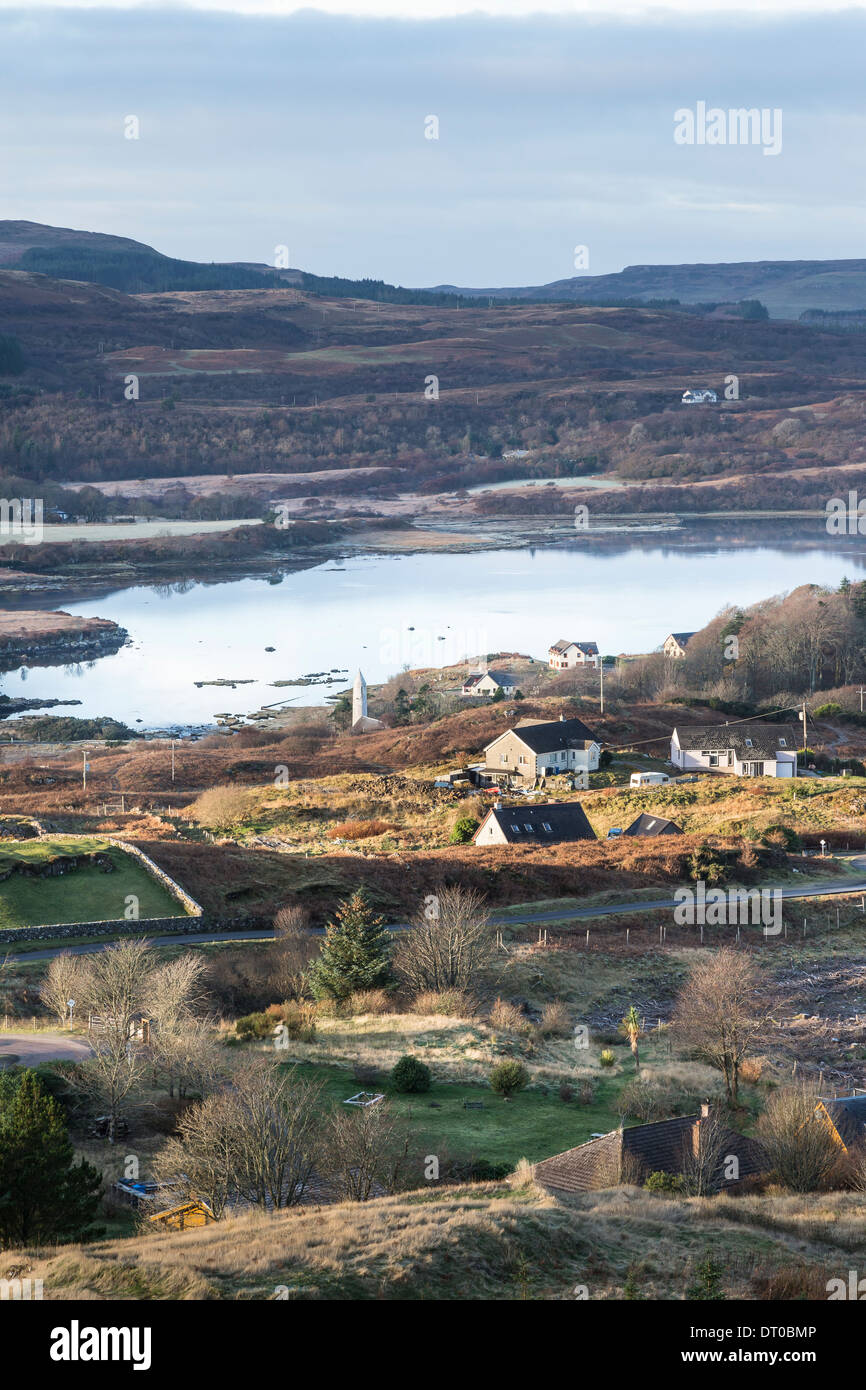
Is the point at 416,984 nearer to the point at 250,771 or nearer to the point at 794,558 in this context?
the point at 250,771

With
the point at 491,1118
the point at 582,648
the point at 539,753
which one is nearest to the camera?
the point at 491,1118

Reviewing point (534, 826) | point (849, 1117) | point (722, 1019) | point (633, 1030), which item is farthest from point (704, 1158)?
point (534, 826)

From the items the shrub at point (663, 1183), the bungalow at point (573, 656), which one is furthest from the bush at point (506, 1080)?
the bungalow at point (573, 656)

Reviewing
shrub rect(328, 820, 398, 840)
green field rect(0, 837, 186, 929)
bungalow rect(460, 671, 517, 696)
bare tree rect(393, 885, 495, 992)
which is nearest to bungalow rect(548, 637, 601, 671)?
bungalow rect(460, 671, 517, 696)

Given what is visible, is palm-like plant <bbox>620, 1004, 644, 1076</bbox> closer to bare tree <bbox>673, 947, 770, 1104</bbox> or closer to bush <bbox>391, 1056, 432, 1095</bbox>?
bare tree <bbox>673, 947, 770, 1104</bbox>

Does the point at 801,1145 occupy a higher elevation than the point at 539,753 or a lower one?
higher

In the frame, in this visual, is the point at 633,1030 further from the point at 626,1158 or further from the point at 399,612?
the point at 399,612

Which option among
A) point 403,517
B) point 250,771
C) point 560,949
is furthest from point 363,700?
point 403,517
